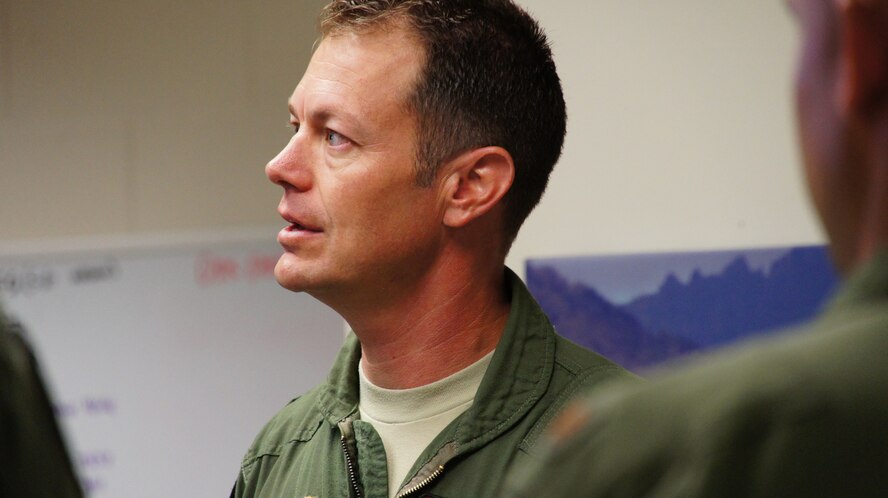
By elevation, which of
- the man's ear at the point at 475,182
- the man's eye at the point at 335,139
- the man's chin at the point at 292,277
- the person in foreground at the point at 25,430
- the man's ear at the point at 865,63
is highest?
the man's ear at the point at 865,63

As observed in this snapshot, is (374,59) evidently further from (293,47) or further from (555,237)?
(293,47)

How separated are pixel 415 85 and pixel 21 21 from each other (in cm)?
206

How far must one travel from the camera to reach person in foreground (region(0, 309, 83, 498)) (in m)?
0.45

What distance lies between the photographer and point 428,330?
1.47 m

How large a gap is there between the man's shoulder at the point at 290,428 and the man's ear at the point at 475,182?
1.18 ft

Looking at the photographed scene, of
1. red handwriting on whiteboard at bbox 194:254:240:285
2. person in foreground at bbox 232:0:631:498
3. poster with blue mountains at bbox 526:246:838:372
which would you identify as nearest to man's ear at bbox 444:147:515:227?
person in foreground at bbox 232:0:631:498

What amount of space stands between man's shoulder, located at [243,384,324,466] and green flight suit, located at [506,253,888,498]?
1243 millimetres

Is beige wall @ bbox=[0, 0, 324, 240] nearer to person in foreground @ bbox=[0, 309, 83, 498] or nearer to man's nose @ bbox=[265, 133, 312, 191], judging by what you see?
man's nose @ bbox=[265, 133, 312, 191]

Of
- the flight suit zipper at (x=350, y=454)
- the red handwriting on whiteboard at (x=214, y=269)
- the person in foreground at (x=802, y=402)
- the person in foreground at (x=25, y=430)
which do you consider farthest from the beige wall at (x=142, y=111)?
the person in foreground at (x=802, y=402)

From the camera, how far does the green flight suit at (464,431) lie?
1.36 metres

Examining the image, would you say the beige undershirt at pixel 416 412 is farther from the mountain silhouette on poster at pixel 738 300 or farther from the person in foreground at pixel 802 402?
the person in foreground at pixel 802 402

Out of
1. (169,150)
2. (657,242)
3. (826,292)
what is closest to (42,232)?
(169,150)

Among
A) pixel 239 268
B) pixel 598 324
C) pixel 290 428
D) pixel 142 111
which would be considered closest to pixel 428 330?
pixel 290 428

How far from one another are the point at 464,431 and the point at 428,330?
170mm
